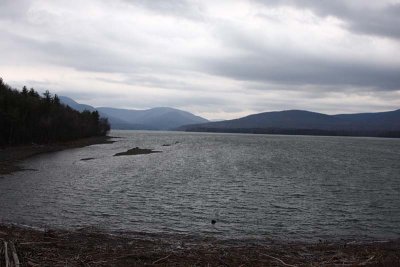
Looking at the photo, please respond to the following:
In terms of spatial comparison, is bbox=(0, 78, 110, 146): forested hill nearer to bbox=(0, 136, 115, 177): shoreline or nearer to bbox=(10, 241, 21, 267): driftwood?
bbox=(0, 136, 115, 177): shoreline

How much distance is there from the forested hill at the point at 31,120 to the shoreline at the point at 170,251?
7174cm

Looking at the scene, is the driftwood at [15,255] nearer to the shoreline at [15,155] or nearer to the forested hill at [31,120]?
the shoreline at [15,155]

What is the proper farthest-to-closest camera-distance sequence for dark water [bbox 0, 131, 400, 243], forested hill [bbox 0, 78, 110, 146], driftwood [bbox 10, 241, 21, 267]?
forested hill [bbox 0, 78, 110, 146] < dark water [bbox 0, 131, 400, 243] < driftwood [bbox 10, 241, 21, 267]

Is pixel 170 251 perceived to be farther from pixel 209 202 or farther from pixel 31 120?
pixel 31 120

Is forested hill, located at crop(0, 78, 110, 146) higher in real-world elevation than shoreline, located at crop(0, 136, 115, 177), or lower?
higher

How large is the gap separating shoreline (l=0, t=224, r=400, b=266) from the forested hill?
235 ft

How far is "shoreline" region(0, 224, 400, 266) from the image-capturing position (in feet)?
59.2

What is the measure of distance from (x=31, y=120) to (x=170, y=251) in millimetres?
93429

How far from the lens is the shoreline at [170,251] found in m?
18.0

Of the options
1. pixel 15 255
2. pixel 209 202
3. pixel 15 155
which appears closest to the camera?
pixel 15 255

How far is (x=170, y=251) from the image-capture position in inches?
817

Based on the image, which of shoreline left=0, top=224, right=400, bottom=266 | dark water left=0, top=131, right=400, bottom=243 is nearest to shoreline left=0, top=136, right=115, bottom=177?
dark water left=0, top=131, right=400, bottom=243

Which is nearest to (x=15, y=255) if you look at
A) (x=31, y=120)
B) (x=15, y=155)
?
(x=15, y=155)

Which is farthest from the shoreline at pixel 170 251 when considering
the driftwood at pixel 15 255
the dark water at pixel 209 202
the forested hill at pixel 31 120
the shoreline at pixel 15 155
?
the forested hill at pixel 31 120
